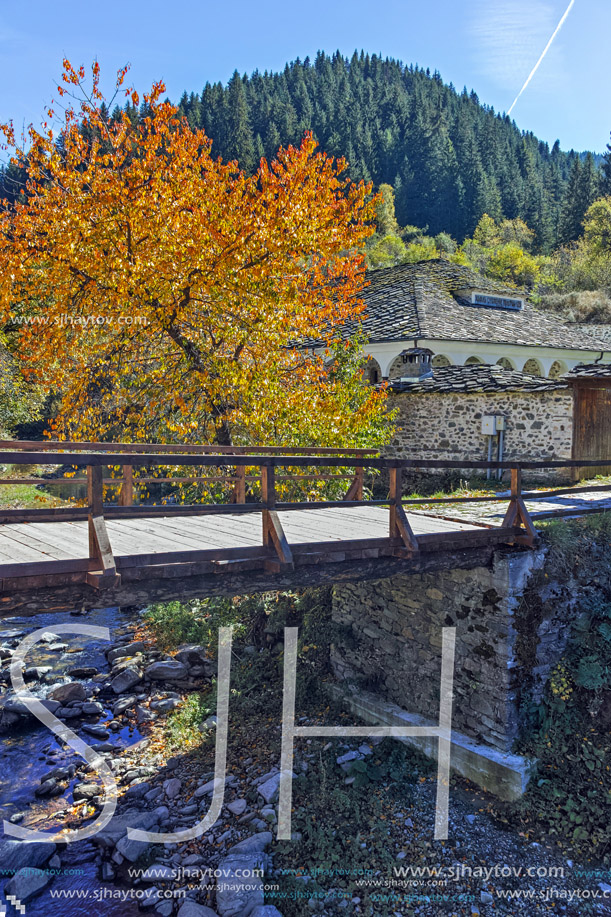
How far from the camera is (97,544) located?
424cm

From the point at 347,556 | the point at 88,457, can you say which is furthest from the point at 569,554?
the point at 88,457

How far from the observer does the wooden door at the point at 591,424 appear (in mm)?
13164

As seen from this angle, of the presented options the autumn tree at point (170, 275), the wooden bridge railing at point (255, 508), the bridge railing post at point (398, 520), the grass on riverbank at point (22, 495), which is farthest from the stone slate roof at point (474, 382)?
the grass on riverbank at point (22, 495)

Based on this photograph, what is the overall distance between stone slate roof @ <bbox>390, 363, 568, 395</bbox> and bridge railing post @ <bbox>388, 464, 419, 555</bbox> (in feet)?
28.5

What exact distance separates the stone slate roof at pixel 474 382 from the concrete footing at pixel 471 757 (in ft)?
27.0

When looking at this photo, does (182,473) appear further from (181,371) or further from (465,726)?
(465,726)

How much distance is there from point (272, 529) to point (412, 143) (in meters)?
78.7

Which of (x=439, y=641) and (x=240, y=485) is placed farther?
(x=240, y=485)

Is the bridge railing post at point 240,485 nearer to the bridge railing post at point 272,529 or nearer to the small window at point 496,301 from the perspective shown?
the bridge railing post at point 272,529

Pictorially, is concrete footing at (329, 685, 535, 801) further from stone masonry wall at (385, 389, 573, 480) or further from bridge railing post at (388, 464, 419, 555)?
stone masonry wall at (385, 389, 573, 480)

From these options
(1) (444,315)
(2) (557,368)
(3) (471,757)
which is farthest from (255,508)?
(2) (557,368)

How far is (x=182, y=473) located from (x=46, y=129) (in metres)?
5.64

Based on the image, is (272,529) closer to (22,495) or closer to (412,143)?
(22,495)

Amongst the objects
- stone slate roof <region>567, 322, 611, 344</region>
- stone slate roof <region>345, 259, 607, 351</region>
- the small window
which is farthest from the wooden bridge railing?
stone slate roof <region>567, 322, 611, 344</region>
